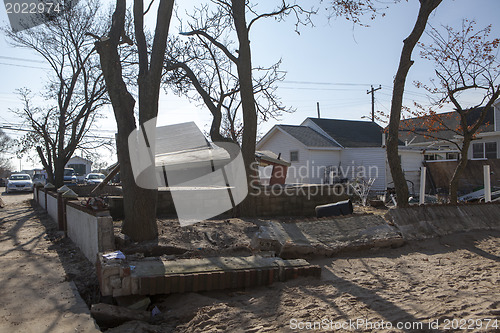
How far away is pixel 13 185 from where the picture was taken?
98.2ft

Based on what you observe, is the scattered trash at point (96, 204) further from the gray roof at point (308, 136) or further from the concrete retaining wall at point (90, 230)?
the gray roof at point (308, 136)

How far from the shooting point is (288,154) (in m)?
26.1

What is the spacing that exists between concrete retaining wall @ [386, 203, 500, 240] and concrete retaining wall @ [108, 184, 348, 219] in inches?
147

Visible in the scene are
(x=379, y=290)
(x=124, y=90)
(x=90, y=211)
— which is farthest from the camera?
(x=124, y=90)

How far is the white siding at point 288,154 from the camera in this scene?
2466cm

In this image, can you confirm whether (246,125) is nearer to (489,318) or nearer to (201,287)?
(201,287)

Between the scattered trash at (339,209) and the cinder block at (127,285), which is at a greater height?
the scattered trash at (339,209)

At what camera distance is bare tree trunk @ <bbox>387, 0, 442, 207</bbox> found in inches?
342

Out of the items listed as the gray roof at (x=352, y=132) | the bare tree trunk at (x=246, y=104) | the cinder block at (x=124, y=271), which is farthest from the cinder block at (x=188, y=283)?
the gray roof at (x=352, y=132)

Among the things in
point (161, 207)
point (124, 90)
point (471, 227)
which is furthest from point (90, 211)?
point (471, 227)

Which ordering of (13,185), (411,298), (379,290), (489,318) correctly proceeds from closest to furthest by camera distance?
(489,318) → (411,298) → (379,290) → (13,185)

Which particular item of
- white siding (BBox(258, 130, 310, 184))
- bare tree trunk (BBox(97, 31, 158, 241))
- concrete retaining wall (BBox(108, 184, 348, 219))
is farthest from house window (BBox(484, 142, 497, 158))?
bare tree trunk (BBox(97, 31, 158, 241))

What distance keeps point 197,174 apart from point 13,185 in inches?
779

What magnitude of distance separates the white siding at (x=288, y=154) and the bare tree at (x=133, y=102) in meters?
17.2
